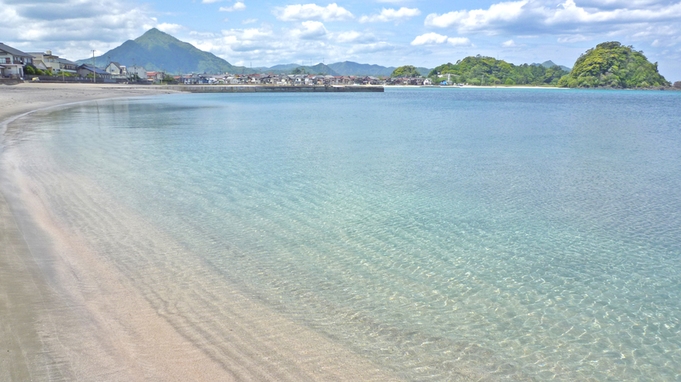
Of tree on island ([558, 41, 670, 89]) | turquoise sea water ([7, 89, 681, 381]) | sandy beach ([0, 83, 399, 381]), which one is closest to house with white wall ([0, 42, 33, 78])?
turquoise sea water ([7, 89, 681, 381])

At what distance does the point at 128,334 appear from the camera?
17.5 feet

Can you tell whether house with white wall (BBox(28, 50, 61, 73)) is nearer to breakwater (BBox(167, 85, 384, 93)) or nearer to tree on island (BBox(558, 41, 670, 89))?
breakwater (BBox(167, 85, 384, 93))

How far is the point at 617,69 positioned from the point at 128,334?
216940 mm

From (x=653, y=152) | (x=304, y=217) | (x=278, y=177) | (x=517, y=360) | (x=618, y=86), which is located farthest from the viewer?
(x=618, y=86)

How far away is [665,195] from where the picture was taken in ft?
44.2

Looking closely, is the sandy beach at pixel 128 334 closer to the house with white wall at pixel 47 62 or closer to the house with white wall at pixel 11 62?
the house with white wall at pixel 11 62

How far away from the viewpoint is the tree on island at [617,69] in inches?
7347

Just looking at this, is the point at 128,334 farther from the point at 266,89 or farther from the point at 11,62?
the point at 266,89

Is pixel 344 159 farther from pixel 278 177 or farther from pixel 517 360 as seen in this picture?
pixel 517 360

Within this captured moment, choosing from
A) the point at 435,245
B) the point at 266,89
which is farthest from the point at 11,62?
the point at 435,245

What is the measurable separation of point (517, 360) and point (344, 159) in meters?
13.6

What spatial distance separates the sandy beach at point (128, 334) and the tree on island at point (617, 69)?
697ft

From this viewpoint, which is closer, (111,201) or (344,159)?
(111,201)

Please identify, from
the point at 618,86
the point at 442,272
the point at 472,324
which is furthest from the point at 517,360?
the point at 618,86
